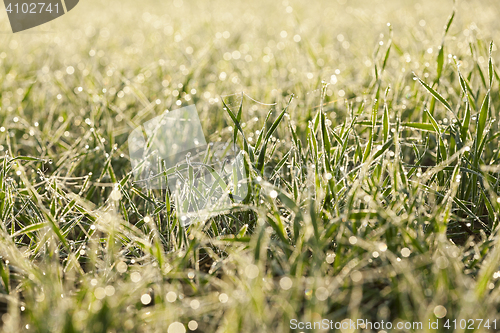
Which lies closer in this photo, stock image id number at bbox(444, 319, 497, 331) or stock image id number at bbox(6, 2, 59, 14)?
stock image id number at bbox(444, 319, 497, 331)

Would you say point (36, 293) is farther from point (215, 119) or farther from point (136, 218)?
point (215, 119)

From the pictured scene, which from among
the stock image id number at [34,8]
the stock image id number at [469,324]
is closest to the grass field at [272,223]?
the stock image id number at [469,324]

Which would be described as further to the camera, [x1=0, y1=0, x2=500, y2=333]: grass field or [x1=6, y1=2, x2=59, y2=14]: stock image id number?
[x1=6, y1=2, x2=59, y2=14]: stock image id number

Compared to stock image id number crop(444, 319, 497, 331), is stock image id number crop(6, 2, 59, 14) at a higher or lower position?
higher
